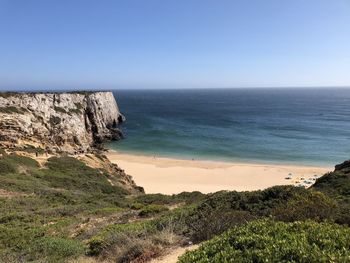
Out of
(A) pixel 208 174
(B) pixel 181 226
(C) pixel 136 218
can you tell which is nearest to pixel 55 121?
(A) pixel 208 174

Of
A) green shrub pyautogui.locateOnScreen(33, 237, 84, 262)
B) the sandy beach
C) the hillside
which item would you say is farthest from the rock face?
green shrub pyautogui.locateOnScreen(33, 237, 84, 262)

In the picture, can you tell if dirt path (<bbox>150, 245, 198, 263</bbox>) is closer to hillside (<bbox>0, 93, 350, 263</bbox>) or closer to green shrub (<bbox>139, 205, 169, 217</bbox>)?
hillside (<bbox>0, 93, 350, 263</bbox>)

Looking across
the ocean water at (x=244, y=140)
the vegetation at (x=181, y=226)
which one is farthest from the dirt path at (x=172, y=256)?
the ocean water at (x=244, y=140)

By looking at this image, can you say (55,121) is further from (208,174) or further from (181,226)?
(181,226)

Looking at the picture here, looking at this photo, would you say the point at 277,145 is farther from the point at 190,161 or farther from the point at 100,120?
the point at 100,120

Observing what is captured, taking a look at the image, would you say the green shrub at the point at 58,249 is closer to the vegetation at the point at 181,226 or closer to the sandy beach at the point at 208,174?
the vegetation at the point at 181,226
